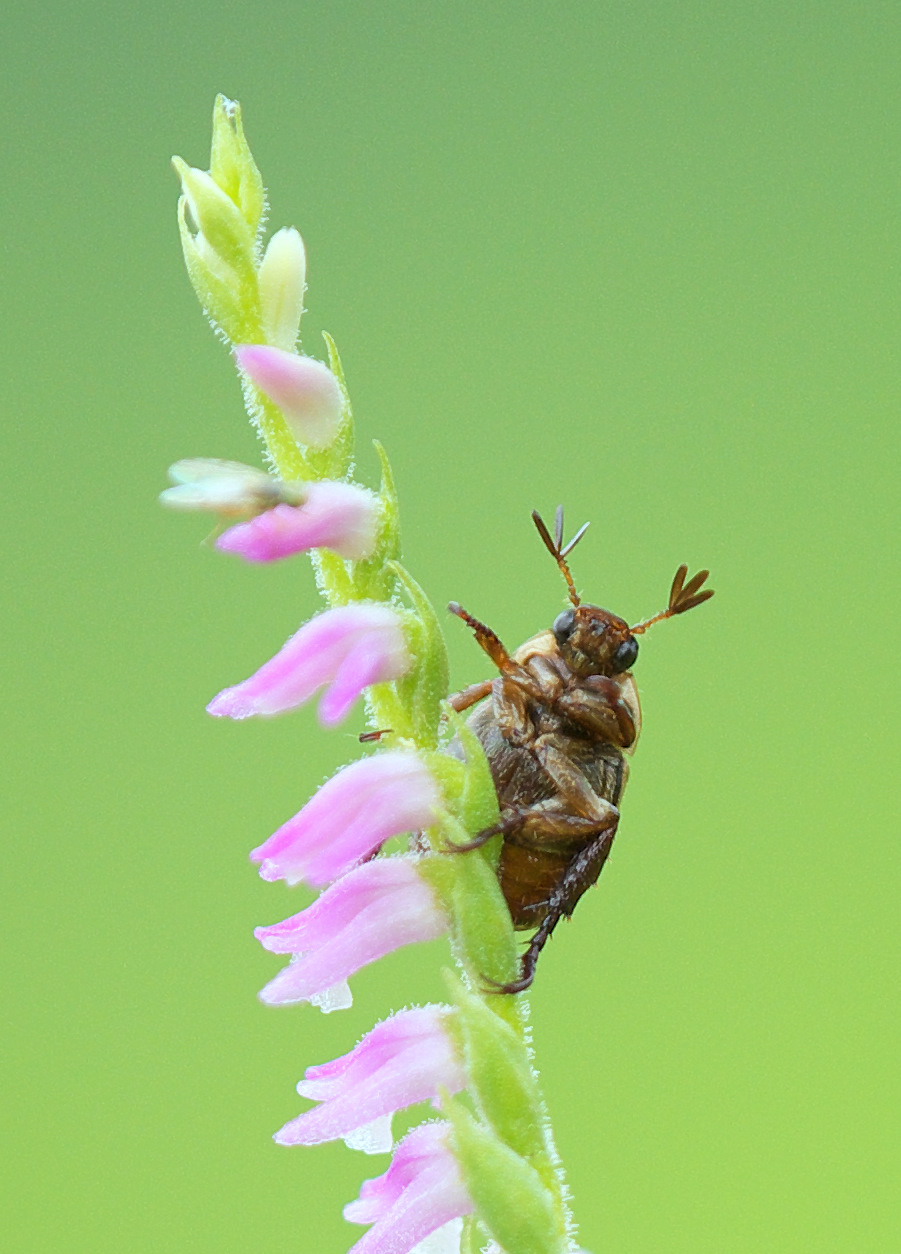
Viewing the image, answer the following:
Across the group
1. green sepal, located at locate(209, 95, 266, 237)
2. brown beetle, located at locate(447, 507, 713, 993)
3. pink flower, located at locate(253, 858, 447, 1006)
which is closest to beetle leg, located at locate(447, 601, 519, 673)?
brown beetle, located at locate(447, 507, 713, 993)

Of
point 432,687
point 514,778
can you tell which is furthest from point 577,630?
point 432,687

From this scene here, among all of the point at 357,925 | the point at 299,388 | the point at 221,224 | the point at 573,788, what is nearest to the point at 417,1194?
the point at 357,925

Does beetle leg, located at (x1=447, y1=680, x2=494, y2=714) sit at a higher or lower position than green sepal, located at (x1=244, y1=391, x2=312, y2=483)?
lower

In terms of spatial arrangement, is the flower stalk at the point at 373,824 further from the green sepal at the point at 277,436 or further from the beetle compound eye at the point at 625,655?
the beetle compound eye at the point at 625,655

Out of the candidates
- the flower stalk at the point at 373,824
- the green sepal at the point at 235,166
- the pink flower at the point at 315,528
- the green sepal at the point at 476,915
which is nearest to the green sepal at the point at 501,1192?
the flower stalk at the point at 373,824

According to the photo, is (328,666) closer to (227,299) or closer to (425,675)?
(425,675)

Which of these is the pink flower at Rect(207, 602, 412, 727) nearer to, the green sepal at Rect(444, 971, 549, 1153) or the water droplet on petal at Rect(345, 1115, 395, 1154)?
the green sepal at Rect(444, 971, 549, 1153)
